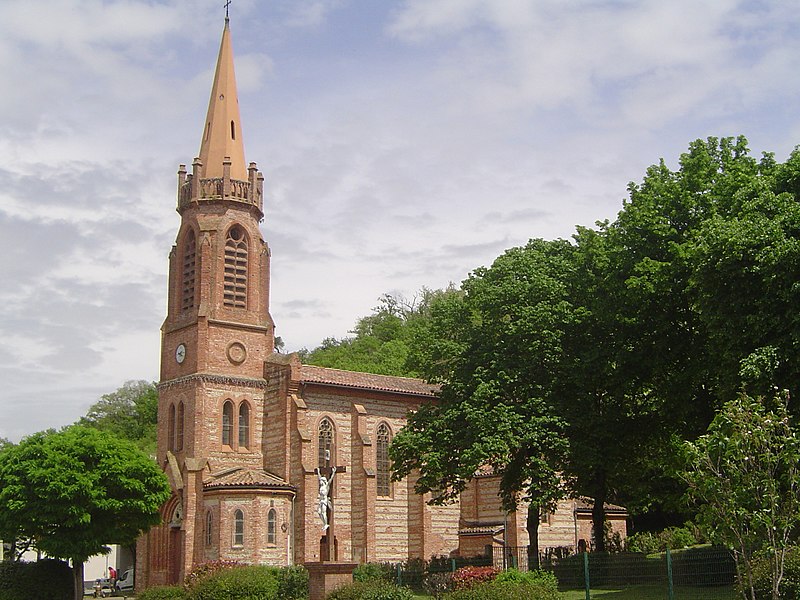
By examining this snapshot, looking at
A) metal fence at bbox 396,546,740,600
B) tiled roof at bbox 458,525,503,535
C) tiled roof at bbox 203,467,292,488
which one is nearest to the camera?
metal fence at bbox 396,546,740,600

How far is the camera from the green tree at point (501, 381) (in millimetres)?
35281

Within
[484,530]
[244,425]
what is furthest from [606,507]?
[244,425]

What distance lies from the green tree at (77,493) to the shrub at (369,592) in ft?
45.7

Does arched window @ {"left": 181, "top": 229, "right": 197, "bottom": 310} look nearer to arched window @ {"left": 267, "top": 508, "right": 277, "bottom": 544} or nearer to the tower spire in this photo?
the tower spire

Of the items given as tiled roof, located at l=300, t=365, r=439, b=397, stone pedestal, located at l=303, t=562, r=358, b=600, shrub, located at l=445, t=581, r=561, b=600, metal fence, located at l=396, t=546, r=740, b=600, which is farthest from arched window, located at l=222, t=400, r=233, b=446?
shrub, located at l=445, t=581, r=561, b=600

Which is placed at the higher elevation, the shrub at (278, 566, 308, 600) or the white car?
the shrub at (278, 566, 308, 600)

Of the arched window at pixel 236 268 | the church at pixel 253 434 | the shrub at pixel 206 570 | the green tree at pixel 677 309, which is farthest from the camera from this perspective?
the arched window at pixel 236 268

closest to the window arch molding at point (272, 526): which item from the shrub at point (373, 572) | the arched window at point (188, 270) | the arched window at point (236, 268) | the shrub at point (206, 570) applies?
the shrub at point (206, 570)

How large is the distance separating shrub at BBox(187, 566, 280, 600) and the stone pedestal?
2.99 m

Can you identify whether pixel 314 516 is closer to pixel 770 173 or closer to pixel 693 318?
pixel 693 318

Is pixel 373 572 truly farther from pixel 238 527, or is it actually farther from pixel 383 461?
pixel 383 461

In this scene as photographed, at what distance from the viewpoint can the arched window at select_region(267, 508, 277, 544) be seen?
139 feet

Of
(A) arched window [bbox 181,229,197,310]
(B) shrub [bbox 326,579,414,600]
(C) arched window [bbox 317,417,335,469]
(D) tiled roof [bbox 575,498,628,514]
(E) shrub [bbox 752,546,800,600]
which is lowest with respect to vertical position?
(B) shrub [bbox 326,579,414,600]

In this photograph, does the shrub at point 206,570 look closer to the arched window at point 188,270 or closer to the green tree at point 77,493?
the green tree at point 77,493
